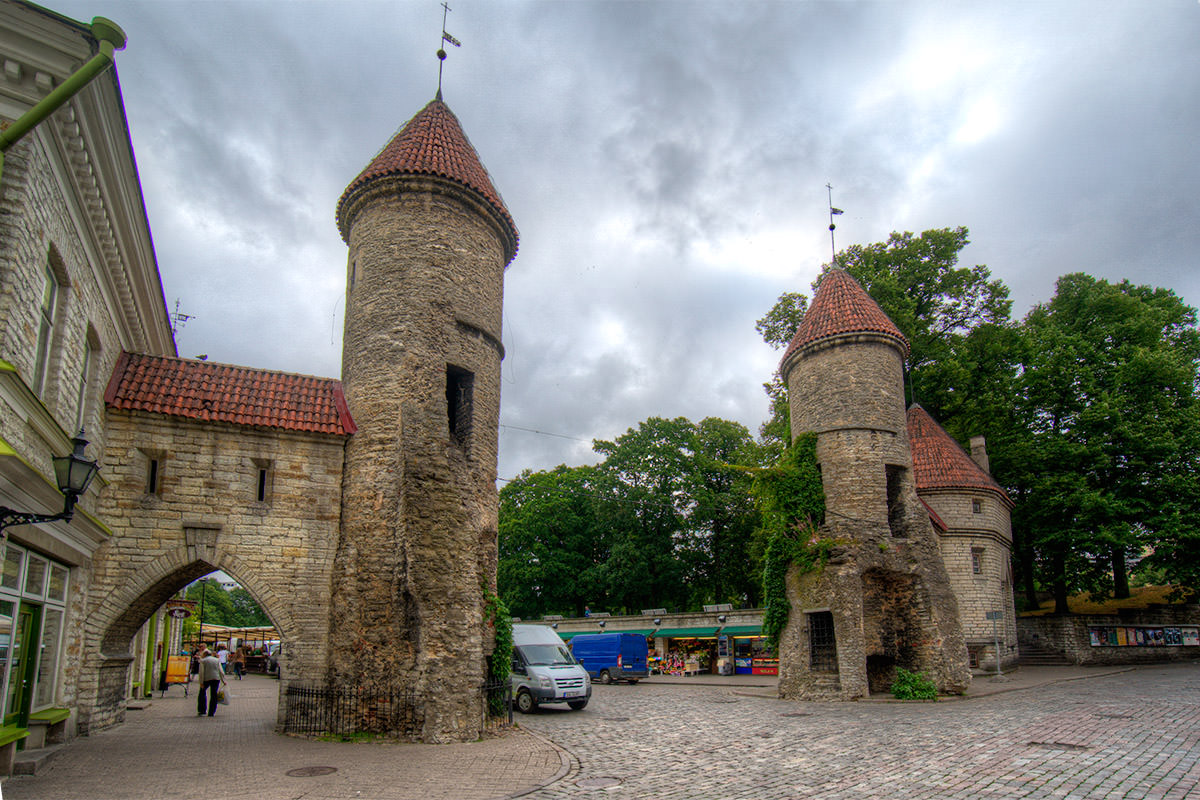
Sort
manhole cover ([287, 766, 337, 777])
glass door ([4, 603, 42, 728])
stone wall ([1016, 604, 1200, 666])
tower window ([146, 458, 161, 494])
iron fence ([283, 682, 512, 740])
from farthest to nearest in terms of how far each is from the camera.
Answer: stone wall ([1016, 604, 1200, 666])
tower window ([146, 458, 161, 494])
iron fence ([283, 682, 512, 740])
manhole cover ([287, 766, 337, 777])
glass door ([4, 603, 42, 728])

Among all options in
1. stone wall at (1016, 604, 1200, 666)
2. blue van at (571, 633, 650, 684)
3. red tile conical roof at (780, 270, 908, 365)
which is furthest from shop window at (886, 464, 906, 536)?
stone wall at (1016, 604, 1200, 666)

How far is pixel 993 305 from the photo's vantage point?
106 feet

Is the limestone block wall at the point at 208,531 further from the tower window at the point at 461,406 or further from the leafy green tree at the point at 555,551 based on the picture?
the leafy green tree at the point at 555,551

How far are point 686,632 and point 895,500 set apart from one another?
50.4 feet

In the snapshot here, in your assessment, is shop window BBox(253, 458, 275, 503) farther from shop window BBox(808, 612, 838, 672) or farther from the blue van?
the blue van

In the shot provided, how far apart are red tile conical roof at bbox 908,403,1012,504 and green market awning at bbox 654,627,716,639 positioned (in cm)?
1159

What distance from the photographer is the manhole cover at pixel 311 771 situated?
31.6ft

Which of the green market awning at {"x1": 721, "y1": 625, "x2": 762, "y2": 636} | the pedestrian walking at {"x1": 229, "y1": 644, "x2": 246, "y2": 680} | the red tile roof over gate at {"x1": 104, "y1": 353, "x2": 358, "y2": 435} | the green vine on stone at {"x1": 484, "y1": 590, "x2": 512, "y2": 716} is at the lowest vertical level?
the pedestrian walking at {"x1": 229, "y1": 644, "x2": 246, "y2": 680}

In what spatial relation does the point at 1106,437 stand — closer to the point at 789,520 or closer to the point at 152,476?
the point at 789,520

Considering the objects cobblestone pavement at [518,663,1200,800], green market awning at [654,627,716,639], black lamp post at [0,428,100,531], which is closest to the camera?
black lamp post at [0,428,100,531]

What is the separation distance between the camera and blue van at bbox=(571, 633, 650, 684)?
97.8ft

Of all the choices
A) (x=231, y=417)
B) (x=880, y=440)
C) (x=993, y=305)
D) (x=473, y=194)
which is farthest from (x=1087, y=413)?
(x=231, y=417)

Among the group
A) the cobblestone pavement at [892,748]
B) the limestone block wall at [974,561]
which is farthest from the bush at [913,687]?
the limestone block wall at [974,561]

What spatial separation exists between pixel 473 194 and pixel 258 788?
38.2 ft
